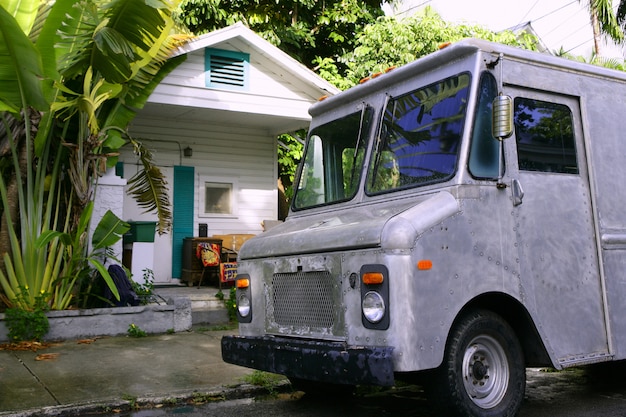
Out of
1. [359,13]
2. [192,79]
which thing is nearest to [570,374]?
[192,79]

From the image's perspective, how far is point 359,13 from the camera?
1892 cm


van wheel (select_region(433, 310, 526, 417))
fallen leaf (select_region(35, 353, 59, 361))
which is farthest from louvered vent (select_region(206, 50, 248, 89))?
van wheel (select_region(433, 310, 526, 417))

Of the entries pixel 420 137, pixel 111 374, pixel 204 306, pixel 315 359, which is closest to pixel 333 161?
pixel 420 137

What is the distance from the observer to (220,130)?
13.0 meters

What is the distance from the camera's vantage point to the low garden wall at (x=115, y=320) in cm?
838

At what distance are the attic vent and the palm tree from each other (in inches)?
630

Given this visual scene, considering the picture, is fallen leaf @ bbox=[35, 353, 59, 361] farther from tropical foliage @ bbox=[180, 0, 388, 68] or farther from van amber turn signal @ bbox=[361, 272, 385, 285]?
tropical foliage @ bbox=[180, 0, 388, 68]

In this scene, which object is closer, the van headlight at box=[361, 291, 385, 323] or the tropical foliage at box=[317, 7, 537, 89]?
the van headlight at box=[361, 291, 385, 323]

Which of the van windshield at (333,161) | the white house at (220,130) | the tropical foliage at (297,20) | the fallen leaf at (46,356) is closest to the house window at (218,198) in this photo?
the white house at (220,130)

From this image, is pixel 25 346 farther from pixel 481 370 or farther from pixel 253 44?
pixel 253 44

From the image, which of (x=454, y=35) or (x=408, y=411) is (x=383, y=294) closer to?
(x=408, y=411)

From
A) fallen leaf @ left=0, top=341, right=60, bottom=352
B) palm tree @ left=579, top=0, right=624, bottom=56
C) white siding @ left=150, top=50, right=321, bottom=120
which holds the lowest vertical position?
fallen leaf @ left=0, top=341, right=60, bottom=352

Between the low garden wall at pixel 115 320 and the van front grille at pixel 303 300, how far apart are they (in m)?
4.35

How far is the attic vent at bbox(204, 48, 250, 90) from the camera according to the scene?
11.4m
